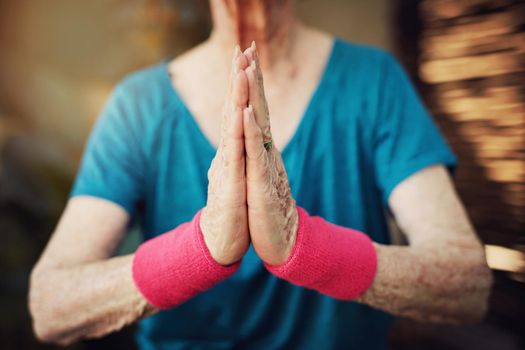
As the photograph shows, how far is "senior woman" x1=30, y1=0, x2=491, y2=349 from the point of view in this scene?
591 mm

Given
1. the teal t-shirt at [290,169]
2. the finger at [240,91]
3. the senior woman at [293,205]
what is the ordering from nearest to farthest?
the finger at [240,91] → the senior woman at [293,205] → the teal t-shirt at [290,169]

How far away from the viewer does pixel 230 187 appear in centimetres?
48

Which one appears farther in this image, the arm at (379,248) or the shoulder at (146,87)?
the shoulder at (146,87)

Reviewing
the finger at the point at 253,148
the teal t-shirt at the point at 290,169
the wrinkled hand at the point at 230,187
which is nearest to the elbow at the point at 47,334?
the teal t-shirt at the point at 290,169

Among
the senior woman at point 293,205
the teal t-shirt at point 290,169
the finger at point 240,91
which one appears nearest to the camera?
the finger at point 240,91

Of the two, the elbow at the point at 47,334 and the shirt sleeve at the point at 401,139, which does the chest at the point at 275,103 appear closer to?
the shirt sleeve at the point at 401,139

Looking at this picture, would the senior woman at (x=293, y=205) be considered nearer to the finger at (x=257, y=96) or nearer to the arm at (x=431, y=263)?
the arm at (x=431, y=263)

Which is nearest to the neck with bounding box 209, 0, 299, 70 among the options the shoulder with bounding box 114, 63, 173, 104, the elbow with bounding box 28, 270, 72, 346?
the shoulder with bounding box 114, 63, 173, 104

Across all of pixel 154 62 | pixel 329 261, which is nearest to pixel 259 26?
pixel 329 261

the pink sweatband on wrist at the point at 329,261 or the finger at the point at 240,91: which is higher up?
the finger at the point at 240,91

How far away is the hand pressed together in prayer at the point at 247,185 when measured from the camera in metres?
0.45

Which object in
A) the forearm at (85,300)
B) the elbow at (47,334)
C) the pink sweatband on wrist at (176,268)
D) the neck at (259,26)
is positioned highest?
the neck at (259,26)

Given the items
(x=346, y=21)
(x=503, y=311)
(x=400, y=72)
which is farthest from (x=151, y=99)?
(x=503, y=311)

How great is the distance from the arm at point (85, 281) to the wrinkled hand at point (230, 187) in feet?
0.56
